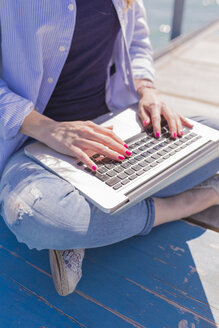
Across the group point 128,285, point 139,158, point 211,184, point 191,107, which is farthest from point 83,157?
point 191,107

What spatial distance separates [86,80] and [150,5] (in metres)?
6.17

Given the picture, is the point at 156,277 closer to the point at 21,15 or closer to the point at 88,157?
the point at 88,157

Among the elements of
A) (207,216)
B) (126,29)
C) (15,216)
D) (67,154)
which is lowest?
(207,216)

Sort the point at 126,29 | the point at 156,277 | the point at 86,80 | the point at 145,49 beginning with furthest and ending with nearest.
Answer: the point at 145,49
the point at 126,29
the point at 86,80
the point at 156,277

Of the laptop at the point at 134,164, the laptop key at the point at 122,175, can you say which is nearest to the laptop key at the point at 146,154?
the laptop at the point at 134,164

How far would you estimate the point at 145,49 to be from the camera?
1.39 m

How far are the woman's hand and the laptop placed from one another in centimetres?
3

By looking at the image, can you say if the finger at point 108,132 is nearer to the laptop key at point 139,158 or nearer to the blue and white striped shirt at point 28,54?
the laptop key at point 139,158

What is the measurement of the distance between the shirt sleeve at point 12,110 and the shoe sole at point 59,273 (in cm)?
36

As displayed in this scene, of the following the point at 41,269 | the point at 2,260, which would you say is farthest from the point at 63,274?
the point at 2,260

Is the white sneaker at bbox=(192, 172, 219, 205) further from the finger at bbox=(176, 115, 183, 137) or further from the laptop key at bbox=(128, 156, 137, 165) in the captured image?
the laptop key at bbox=(128, 156, 137, 165)

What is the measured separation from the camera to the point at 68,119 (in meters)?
1.12

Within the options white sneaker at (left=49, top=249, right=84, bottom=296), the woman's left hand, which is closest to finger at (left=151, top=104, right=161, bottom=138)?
the woman's left hand

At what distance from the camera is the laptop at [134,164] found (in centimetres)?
80
